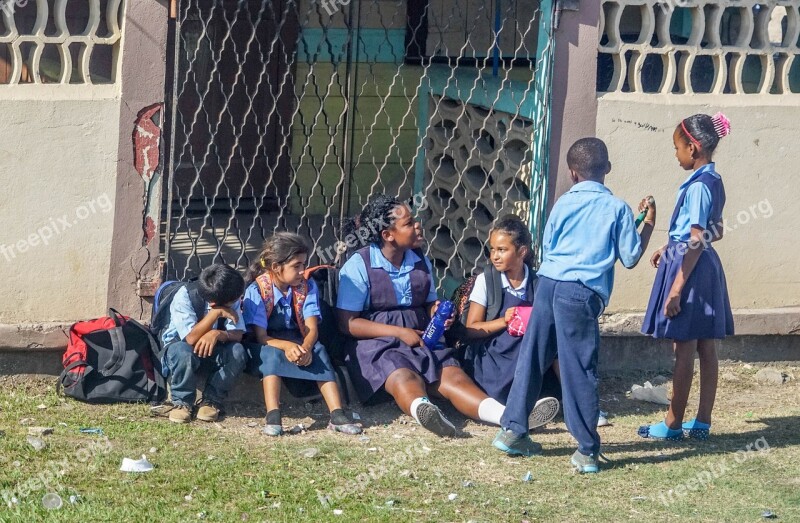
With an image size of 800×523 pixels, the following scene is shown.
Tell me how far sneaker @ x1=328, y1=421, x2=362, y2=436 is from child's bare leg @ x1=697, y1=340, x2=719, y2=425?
1760 mm

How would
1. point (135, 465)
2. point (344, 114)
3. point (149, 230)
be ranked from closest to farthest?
point (135, 465)
point (149, 230)
point (344, 114)

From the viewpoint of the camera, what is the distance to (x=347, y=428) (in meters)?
5.74

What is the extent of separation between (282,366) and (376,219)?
0.96 m

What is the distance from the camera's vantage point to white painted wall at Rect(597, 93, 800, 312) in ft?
22.1

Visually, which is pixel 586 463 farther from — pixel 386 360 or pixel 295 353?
pixel 295 353

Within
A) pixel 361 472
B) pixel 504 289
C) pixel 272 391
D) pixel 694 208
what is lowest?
pixel 361 472

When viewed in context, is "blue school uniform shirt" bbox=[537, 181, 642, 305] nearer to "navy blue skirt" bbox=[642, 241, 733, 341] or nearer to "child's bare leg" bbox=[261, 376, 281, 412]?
"navy blue skirt" bbox=[642, 241, 733, 341]

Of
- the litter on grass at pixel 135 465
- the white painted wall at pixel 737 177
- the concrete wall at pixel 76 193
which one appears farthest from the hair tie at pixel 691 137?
the litter on grass at pixel 135 465

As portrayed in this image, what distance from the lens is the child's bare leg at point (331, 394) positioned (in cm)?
586

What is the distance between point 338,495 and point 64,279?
2.12 m

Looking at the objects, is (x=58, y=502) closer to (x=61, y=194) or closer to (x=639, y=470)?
(x=61, y=194)

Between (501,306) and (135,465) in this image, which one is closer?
(135,465)

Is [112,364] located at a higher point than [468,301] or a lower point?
lower

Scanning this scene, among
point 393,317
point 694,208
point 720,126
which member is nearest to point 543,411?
point 393,317
